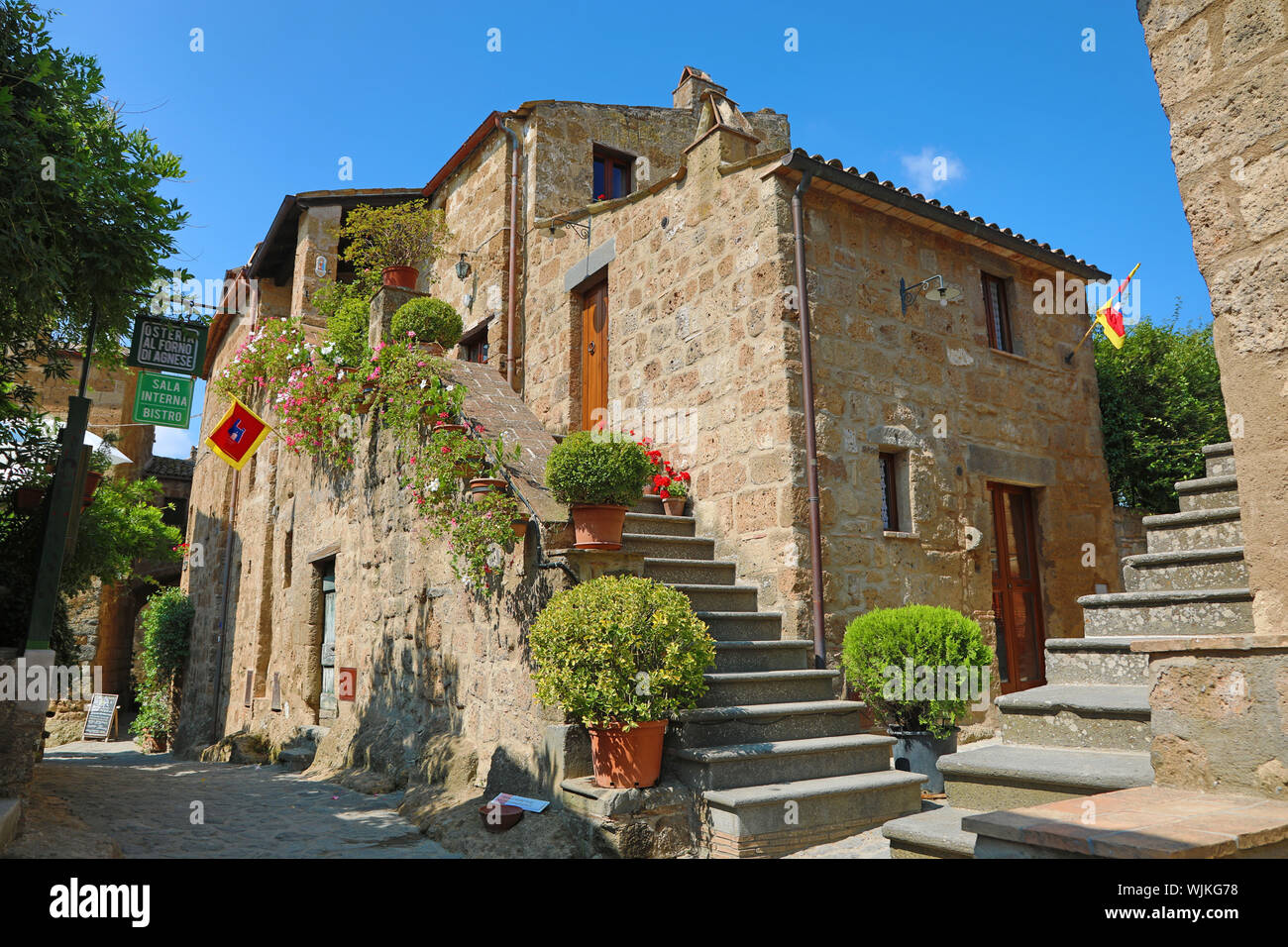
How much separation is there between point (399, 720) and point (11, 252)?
4320mm

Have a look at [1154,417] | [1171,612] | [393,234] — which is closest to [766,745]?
[1171,612]

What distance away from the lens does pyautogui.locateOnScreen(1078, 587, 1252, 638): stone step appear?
3.69 meters

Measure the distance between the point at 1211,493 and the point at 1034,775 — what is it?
2.40m

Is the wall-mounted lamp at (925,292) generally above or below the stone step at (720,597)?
above

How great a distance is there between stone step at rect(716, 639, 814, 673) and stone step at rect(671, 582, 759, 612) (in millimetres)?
490

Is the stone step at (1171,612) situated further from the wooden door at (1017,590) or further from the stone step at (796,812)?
the wooden door at (1017,590)

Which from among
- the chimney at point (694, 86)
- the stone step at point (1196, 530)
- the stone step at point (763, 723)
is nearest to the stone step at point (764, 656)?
the stone step at point (763, 723)

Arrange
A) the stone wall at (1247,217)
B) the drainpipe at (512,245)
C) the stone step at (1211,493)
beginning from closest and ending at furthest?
1. the stone wall at (1247,217)
2. the stone step at (1211,493)
3. the drainpipe at (512,245)

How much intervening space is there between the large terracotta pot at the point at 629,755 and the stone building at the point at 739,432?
0.43 meters

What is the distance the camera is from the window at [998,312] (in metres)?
8.27

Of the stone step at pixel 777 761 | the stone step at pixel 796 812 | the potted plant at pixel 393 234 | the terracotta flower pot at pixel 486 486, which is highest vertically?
the potted plant at pixel 393 234

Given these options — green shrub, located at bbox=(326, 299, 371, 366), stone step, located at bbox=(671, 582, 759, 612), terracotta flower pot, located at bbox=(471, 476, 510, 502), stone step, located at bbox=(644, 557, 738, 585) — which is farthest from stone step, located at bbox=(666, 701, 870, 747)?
green shrub, located at bbox=(326, 299, 371, 366)

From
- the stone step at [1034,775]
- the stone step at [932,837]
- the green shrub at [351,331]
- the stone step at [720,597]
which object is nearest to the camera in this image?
the stone step at [932,837]

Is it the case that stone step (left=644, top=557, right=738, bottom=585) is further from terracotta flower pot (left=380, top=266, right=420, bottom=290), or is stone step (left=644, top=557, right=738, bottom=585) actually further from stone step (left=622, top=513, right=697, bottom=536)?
terracotta flower pot (left=380, top=266, right=420, bottom=290)
